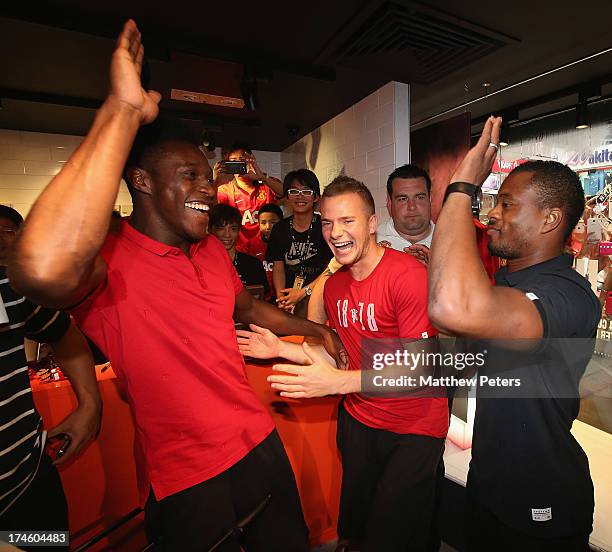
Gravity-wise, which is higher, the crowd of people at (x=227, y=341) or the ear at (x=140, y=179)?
the ear at (x=140, y=179)

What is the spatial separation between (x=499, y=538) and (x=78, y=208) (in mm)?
1704

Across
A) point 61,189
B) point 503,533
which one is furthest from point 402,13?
point 503,533

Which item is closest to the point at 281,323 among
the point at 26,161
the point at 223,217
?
the point at 223,217

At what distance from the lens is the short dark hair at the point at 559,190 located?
1281 millimetres

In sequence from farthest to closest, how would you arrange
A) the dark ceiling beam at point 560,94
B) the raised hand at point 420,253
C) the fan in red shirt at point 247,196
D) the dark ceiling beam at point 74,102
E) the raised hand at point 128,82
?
1. the fan in red shirt at point 247,196
2. the dark ceiling beam at point 560,94
3. the dark ceiling beam at point 74,102
4. the raised hand at point 420,253
5. the raised hand at point 128,82

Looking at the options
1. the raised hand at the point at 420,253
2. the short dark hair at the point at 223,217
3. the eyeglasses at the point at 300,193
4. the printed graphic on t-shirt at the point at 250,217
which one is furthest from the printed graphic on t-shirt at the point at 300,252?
the printed graphic on t-shirt at the point at 250,217

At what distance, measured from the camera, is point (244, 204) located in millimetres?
5188

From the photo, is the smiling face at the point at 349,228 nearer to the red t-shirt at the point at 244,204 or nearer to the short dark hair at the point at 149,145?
the short dark hair at the point at 149,145

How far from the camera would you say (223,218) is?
11.5ft

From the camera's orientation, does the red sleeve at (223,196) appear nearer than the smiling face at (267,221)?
No

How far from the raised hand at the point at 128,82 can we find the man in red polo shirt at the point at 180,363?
0.01 metres

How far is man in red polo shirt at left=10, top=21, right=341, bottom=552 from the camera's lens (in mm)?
1158

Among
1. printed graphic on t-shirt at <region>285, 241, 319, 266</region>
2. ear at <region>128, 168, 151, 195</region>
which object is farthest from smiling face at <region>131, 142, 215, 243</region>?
printed graphic on t-shirt at <region>285, 241, 319, 266</region>

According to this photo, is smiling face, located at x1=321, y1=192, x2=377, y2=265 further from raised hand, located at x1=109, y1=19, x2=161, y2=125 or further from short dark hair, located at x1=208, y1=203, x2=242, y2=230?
short dark hair, located at x1=208, y1=203, x2=242, y2=230
